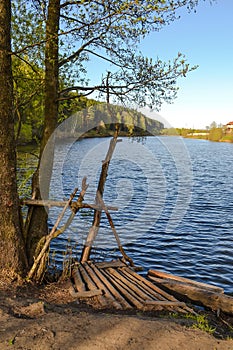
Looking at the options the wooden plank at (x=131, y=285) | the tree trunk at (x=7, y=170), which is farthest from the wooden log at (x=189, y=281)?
the tree trunk at (x=7, y=170)

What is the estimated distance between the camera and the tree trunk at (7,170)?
8.71 meters

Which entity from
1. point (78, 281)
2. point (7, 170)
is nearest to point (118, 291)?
point (78, 281)

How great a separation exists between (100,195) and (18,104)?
3.85 metres

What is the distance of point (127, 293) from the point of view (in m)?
9.03

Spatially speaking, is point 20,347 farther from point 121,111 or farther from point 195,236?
point 195,236

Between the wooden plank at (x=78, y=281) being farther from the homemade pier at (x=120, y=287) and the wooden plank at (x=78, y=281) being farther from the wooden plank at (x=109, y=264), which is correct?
the wooden plank at (x=109, y=264)

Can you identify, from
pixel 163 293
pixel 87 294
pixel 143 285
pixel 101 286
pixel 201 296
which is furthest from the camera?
pixel 201 296

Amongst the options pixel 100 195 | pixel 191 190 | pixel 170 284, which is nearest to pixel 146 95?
pixel 100 195

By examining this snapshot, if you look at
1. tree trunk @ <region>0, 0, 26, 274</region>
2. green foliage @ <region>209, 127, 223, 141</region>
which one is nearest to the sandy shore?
tree trunk @ <region>0, 0, 26, 274</region>

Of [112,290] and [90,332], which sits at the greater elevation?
[90,332]

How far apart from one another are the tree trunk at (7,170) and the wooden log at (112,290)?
2.17 m

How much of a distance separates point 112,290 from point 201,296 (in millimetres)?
2620

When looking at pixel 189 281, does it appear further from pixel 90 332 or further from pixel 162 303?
pixel 90 332

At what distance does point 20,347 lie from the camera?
553cm
